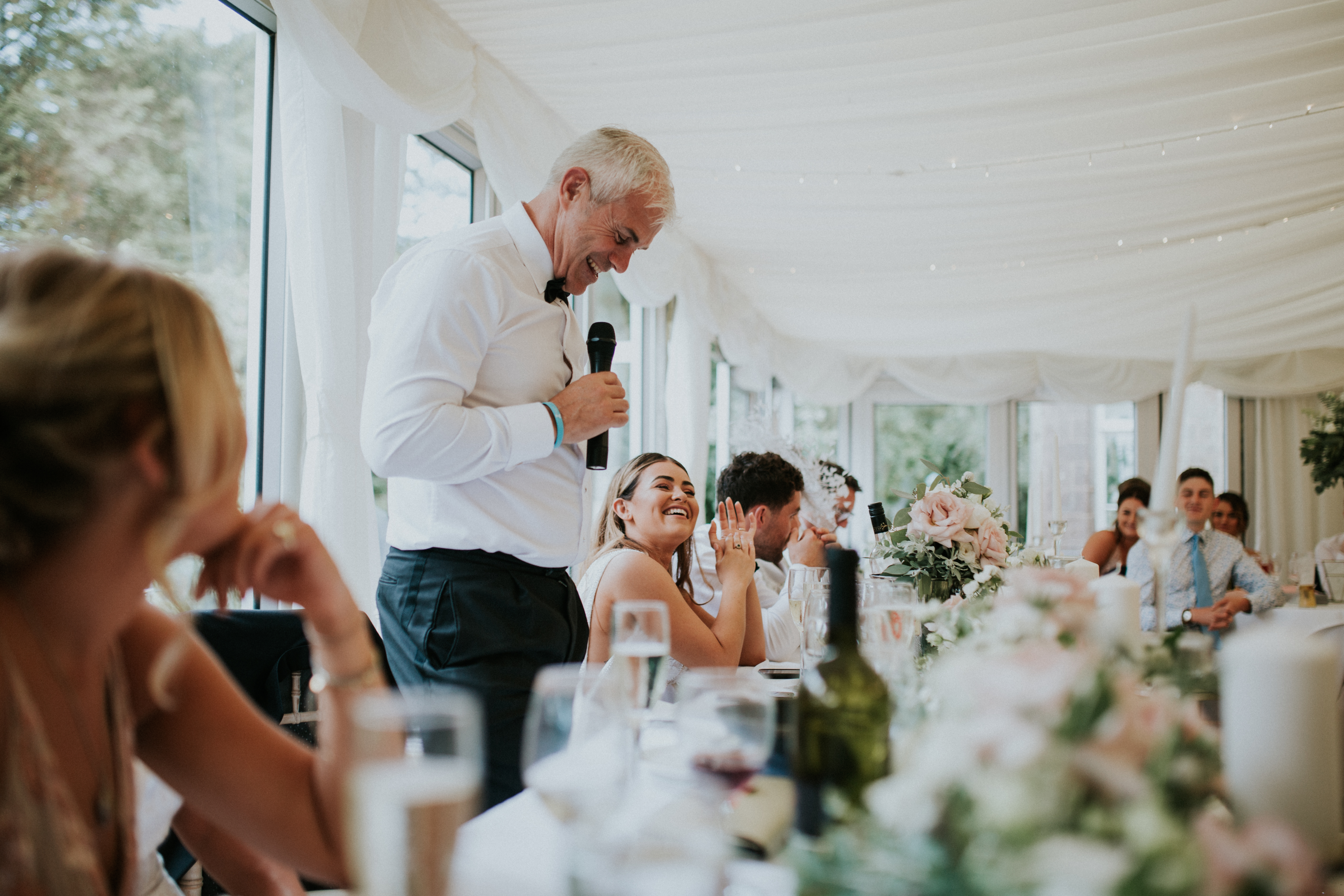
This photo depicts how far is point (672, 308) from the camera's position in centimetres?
635

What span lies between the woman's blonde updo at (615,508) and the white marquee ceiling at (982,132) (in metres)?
1.39

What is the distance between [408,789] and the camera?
0.54 metres

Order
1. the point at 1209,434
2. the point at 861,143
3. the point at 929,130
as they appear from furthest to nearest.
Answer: the point at 1209,434 → the point at 861,143 → the point at 929,130

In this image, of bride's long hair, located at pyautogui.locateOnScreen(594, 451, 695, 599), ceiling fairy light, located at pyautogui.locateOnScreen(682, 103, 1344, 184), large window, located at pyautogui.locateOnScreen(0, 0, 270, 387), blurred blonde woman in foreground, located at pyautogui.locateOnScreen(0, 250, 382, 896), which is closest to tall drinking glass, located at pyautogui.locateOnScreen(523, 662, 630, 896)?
blurred blonde woman in foreground, located at pyautogui.locateOnScreen(0, 250, 382, 896)

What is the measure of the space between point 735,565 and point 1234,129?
2980 millimetres

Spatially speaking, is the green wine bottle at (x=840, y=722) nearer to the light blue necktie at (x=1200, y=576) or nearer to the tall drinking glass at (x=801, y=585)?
the tall drinking glass at (x=801, y=585)

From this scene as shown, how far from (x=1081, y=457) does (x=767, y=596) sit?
289 inches

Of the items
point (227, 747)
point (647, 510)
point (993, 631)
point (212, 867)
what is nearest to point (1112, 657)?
point (993, 631)

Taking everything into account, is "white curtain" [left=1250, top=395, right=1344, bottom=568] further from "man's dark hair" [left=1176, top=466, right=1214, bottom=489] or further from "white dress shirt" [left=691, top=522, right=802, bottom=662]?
"white dress shirt" [left=691, top=522, right=802, bottom=662]

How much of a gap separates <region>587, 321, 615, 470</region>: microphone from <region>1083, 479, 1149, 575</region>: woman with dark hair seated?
4423 millimetres

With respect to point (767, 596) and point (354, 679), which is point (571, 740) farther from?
point (767, 596)

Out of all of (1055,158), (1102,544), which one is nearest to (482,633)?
(1055,158)

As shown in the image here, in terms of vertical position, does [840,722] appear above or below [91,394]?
below

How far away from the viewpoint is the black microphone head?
1.98m
